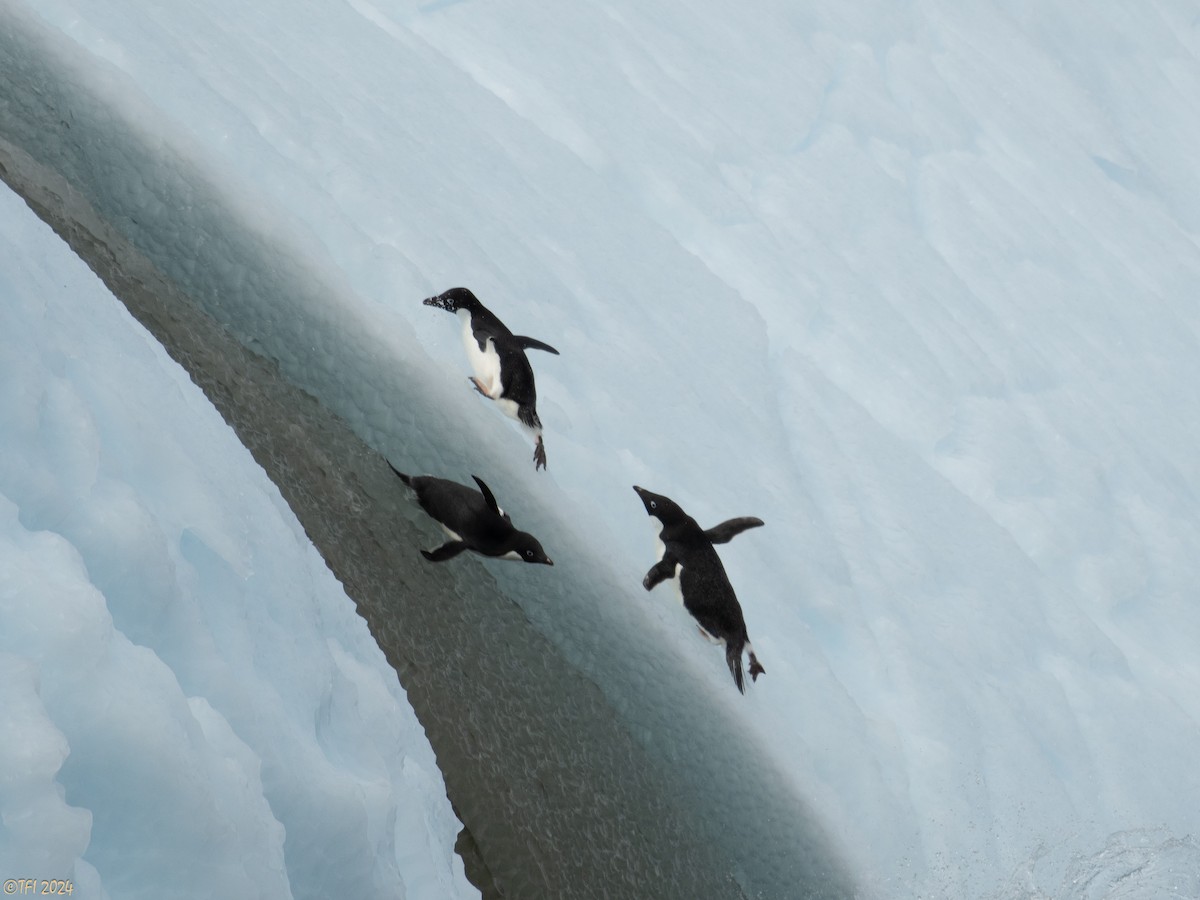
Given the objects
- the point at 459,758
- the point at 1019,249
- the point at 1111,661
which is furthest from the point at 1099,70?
the point at 459,758

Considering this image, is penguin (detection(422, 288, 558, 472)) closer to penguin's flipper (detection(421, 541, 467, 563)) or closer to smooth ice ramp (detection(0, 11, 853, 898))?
smooth ice ramp (detection(0, 11, 853, 898))

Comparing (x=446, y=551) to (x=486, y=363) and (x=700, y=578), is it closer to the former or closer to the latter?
(x=486, y=363)

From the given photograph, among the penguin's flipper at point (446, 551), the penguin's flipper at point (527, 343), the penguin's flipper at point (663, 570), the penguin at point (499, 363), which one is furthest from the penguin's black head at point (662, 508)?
the penguin's flipper at point (446, 551)

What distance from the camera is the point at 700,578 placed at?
4078 mm

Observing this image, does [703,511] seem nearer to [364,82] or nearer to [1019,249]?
[364,82]

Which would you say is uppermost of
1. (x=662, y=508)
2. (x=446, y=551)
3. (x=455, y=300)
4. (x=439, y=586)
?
(x=455, y=300)

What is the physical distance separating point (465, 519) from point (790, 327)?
3.28 metres

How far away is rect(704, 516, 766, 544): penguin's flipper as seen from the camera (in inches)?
169

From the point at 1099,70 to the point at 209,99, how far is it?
7699mm

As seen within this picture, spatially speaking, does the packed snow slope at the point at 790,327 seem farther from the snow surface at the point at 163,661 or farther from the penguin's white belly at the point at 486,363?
the snow surface at the point at 163,661

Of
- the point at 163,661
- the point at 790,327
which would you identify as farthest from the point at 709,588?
the point at 790,327

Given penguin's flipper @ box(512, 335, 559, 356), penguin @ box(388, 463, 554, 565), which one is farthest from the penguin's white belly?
penguin @ box(388, 463, 554, 565)

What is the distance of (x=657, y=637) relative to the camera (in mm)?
4180

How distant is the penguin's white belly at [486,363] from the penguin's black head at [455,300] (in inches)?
2.6
